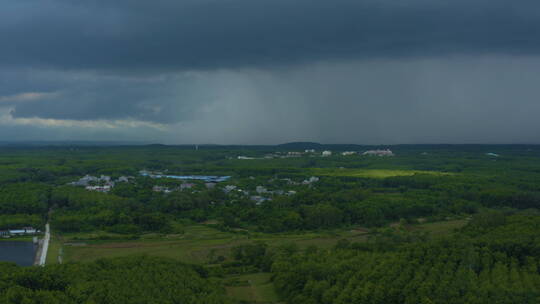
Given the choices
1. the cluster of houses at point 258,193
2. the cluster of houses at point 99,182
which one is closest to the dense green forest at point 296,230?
the cluster of houses at point 258,193

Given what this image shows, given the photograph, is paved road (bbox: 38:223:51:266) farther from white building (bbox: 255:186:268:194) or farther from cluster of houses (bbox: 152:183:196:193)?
white building (bbox: 255:186:268:194)

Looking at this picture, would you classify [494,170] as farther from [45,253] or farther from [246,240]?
[45,253]

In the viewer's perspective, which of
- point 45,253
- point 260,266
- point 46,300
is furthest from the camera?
point 45,253

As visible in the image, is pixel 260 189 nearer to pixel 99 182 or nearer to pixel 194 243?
pixel 99 182

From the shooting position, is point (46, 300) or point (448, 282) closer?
point (46, 300)

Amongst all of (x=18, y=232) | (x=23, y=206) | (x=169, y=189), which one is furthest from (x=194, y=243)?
(x=169, y=189)

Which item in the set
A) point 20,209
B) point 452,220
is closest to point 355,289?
point 452,220
